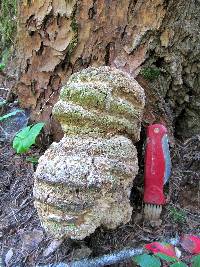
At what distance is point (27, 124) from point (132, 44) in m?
1.04

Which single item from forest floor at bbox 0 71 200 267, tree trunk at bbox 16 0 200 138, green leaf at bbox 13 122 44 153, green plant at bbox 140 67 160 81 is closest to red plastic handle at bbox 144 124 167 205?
forest floor at bbox 0 71 200 267

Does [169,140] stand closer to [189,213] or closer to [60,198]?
[189,213]

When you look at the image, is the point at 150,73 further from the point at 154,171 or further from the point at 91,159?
the point at 91,159

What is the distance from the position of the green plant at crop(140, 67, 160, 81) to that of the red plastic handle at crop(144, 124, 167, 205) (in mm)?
438

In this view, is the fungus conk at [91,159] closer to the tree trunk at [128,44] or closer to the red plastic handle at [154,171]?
the red plastic handle at [154,171]

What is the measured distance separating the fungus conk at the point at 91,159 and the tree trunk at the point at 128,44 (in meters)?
0.32

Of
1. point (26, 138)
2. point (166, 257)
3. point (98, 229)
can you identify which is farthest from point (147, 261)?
point (26, 138)

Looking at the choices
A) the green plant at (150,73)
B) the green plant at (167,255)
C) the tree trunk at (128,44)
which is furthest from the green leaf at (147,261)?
the green plant at (150,73)

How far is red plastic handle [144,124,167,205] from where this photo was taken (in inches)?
106

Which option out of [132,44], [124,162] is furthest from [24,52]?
[124,162]

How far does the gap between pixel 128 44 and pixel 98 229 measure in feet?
4.20

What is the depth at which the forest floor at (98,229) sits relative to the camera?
8.55 ft

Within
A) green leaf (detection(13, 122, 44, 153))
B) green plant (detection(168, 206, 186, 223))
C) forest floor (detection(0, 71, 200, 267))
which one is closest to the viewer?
forest floor (detection(0, 71, 200, 267))

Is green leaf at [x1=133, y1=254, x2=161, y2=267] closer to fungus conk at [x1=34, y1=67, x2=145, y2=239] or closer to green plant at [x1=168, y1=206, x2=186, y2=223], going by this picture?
fungus conk at [x1=34, y1=67, x2=145, y2=239]
